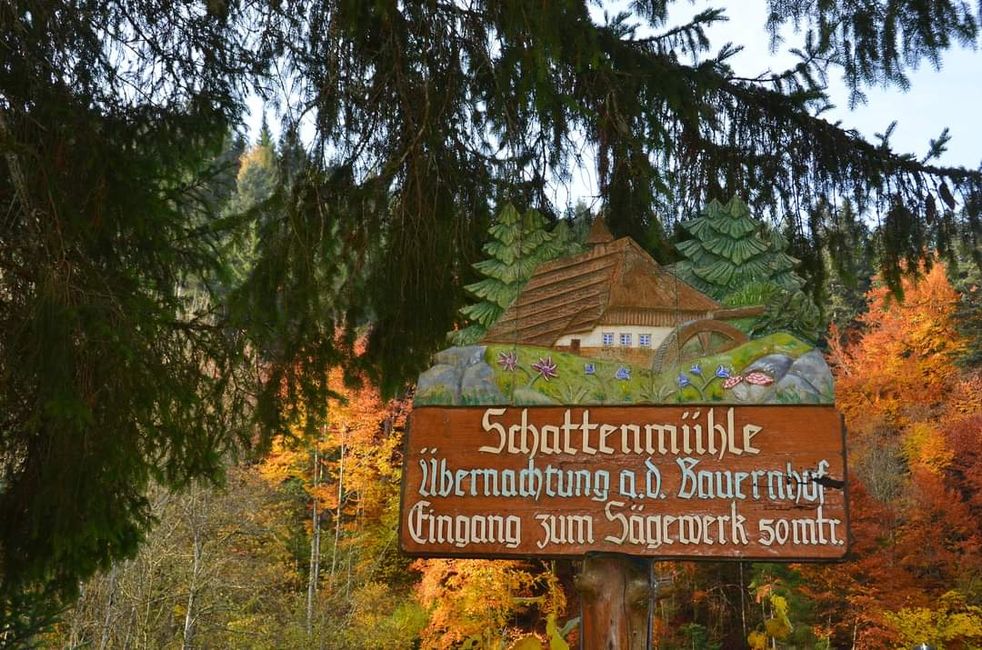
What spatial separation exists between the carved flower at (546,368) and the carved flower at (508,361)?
84 millimetres

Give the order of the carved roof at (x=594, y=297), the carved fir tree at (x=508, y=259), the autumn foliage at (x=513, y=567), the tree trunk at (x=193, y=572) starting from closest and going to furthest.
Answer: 1. the carved roof at (x=594, y=297)
2. the carved fir tree at (x=508, y=259)
3. the tree trunk at (x=193, y=572)
4. the autumn foliage at (x=513, y=567)

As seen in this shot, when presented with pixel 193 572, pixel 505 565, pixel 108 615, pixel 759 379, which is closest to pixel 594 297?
pixel 759 379

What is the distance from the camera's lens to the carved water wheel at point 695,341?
4.01 meters

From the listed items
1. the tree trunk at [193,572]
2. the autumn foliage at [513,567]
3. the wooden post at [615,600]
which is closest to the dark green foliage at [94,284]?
the wooden post at [615,600]

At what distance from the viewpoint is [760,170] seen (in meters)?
5.89

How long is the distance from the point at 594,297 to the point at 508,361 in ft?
1.62

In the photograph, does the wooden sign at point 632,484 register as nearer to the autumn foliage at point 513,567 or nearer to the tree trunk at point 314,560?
the autumn foliage at point 513,567

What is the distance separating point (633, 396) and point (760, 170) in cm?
256

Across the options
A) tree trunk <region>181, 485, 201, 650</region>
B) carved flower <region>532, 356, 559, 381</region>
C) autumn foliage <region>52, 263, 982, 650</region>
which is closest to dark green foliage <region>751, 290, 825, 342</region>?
carved flower <region>532, 356, 559, 381</region>

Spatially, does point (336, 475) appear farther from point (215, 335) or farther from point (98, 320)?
point (98, 320)

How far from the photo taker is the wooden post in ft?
12.6

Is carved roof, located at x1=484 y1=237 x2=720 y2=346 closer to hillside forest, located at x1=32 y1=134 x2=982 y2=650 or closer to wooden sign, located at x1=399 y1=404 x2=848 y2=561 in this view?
wooden sign, located at x1=399 y1=404 x2=848 y2=561

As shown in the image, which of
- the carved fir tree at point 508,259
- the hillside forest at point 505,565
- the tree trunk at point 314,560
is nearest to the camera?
the carved fir tree at point 508,259

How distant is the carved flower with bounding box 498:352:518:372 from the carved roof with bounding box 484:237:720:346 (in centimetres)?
9
